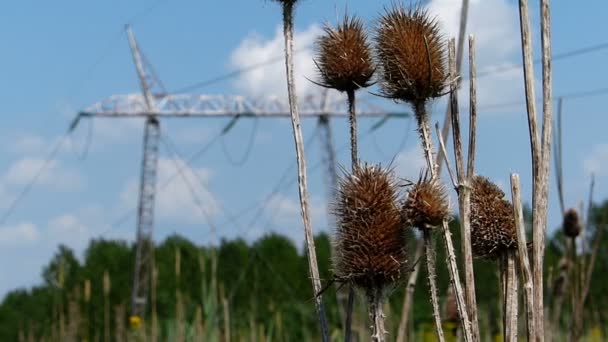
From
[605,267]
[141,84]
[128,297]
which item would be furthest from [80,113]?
[605,267]

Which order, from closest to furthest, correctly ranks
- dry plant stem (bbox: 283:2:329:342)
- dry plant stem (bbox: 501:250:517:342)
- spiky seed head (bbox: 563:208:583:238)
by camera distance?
dry plant stem (bbox: 501:250:517:342), dry plant stem (bbox: 283:2:329:342), spiky seed head (bbox: 563:208:583:238)

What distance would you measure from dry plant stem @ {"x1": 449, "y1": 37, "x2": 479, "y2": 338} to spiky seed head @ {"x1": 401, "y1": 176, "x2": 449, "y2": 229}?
63 millimetres

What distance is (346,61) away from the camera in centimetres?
210

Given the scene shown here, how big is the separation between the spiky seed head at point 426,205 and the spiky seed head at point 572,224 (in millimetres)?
2142

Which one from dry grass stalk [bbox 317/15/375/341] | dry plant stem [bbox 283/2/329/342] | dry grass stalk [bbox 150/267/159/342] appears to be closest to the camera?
dry plant stem [bbox 283/2/329/342]

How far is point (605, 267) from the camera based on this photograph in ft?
99.2

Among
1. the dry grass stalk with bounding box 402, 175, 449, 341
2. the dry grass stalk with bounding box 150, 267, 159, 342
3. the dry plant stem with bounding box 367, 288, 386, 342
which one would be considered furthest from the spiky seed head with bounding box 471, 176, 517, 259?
the dry grass stalk with bounding box 150, 267, 159, 342

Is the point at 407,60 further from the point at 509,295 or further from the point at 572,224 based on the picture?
the point at 572,224

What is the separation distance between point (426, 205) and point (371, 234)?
0.13 m

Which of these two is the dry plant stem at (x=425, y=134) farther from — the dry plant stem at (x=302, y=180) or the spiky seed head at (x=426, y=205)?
the dry plant stem at (x=302, y=180)

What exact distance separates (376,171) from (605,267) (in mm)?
29772

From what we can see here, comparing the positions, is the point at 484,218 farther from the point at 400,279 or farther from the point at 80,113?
the point at 80,113

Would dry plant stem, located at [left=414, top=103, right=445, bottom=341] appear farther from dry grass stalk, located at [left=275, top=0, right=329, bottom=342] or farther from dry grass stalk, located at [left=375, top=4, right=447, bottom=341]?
dry grass stalk, located at [left=275, top=0, right=329, bottom=342]

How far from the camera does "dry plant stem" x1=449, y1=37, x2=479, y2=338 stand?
5.78 feet
